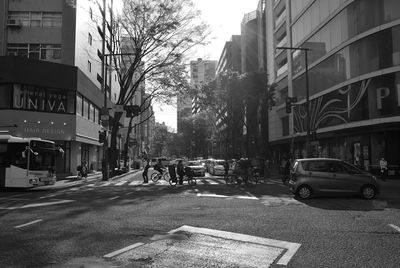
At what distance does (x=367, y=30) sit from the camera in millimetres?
30625

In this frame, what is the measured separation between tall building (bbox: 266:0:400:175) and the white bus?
17.8 metres

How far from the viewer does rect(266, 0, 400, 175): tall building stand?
95.2 feet

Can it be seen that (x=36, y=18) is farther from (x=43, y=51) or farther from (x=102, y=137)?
(x=102, y=137)

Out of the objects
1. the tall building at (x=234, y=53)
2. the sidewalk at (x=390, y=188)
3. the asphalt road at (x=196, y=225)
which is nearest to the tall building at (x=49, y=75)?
the asphalt road at (x=196, y=225)

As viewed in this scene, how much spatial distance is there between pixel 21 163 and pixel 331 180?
50.2 feet

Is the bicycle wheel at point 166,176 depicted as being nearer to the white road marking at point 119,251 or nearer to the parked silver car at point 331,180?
the parked silver car at point 331,180

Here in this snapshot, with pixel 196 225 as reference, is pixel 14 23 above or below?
above

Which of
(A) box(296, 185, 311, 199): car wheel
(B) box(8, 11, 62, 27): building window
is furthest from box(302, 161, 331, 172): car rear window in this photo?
(B) box(8, 11, 62, 27): building window

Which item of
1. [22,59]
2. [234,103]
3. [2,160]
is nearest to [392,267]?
[2,160]

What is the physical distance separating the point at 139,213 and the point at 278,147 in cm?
5039

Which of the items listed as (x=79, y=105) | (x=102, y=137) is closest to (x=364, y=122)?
(x=102, y=137)

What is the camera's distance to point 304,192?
16.2 metres

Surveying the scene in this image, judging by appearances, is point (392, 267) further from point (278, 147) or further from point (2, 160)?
point (278, 147)

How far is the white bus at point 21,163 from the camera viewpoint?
70.6 feet
